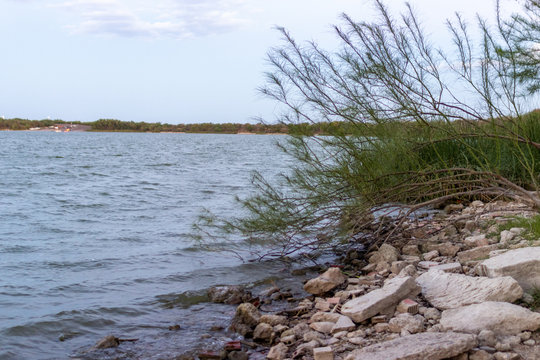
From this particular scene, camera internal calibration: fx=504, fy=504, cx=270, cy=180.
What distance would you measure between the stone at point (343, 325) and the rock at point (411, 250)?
87.7 inches

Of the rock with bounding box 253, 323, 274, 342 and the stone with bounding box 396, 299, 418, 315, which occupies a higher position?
the stone with bounding box 396, 299, 418, 315

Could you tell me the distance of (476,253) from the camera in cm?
514

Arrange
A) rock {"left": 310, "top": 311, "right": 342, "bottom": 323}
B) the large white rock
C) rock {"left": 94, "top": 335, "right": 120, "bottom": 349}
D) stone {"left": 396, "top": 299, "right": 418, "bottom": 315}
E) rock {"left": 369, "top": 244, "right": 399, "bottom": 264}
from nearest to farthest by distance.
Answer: the large white rock < stone {"left": 396, "top": 299, "right": 418, "bottom": 315} < rock {"left": 310, "top": 311, "right": 342, "bottom": 323} < rock {"left": 94, "top": 335, "right": 120, "bottom": 349} < rock {"left": 369, "top": 244, "right": 399, "bottom": 264}

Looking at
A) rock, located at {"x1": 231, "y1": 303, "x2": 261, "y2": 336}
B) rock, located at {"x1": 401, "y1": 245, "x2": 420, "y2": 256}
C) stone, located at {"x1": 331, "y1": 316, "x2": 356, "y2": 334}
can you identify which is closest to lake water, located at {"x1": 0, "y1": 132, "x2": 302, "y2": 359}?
rock, located at {"x1": 231, "y1": 303, "x2": 261, "y2": 336}

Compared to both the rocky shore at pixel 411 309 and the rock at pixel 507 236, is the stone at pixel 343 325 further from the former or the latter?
the rock at pixel 507 236

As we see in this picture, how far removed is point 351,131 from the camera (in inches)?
265

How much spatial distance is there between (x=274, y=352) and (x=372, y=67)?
3745mm

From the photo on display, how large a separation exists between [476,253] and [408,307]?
1.57m

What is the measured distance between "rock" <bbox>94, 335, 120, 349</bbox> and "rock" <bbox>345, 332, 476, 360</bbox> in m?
2.41

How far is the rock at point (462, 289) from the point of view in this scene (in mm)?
3646

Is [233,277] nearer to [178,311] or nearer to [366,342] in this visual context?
[178,311]

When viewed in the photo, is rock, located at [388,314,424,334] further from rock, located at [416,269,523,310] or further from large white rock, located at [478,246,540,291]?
large white rock, located at [478,246,540,291]

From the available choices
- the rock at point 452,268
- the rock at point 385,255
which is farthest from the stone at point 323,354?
the rock at point 385,255

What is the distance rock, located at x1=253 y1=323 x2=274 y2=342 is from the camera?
441cm
